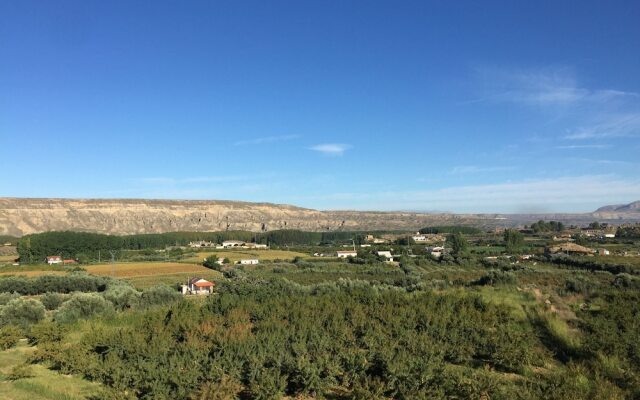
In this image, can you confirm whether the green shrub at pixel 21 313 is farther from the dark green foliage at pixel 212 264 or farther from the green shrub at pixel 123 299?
the dark green foliage at pixel 212 264

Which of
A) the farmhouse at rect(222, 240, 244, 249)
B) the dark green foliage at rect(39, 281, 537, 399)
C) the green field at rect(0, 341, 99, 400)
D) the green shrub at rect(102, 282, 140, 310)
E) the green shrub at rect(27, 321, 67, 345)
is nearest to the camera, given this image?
the dark green foliage at rect(39, 281, 537, 399)

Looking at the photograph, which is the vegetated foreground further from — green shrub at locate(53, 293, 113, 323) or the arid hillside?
the arid hillside

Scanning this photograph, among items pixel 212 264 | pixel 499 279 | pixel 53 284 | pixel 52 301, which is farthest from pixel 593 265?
pixel 53 284

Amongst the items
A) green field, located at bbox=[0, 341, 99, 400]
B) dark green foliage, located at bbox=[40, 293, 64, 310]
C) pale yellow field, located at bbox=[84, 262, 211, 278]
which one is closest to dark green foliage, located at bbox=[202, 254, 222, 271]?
pale yellow field, located at bbox=[84, 262, 211, 278]

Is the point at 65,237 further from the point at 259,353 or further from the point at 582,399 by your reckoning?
the point at 582,399

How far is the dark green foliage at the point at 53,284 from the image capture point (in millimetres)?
38716

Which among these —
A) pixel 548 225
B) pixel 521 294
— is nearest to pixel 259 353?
pixel 521 294

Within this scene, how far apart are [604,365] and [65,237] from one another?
306 ft

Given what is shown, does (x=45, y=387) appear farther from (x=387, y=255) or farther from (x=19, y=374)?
(x=387, y=255)

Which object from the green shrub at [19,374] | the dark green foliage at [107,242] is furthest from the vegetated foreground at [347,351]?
the dark green foliage at [107,242]

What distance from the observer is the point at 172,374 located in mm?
9328

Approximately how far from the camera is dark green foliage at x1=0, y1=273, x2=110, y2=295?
38716mm

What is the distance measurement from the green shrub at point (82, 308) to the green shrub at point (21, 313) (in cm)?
87

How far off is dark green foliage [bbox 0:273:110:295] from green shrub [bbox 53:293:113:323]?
16.1m
